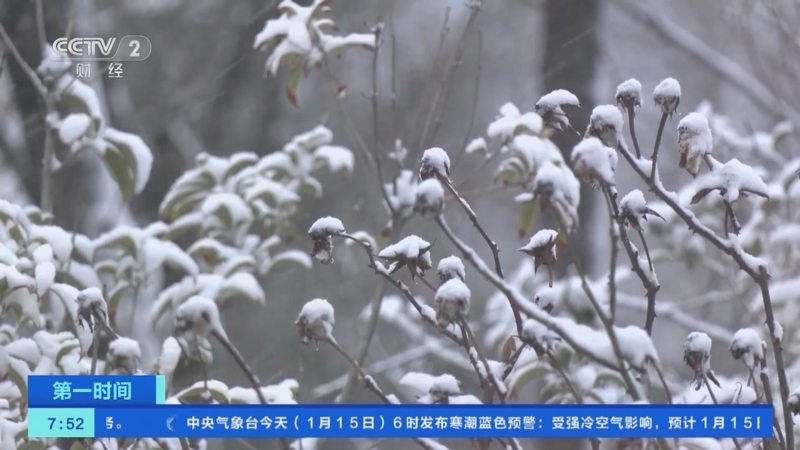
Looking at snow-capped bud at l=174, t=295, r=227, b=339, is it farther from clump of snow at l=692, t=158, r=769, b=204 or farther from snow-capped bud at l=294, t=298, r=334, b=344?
clump of snow at l=692, t=158, r=769, b=204

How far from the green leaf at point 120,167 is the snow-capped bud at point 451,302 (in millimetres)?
682

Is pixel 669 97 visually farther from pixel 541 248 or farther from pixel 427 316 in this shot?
pixel 427 316

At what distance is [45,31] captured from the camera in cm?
130

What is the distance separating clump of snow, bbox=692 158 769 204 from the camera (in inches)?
28.7

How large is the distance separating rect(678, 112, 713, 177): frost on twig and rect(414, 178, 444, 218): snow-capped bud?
252 millimetres

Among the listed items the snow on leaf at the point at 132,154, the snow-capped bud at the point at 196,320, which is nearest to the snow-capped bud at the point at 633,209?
the snow-capped bud at the point at 196,320

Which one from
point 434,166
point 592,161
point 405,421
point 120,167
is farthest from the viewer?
point 120,167

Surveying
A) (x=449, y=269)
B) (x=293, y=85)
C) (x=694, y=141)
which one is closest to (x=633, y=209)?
(x=694, y=141)

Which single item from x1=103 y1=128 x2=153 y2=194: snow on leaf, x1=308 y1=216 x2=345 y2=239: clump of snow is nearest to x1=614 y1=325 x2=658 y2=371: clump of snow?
x1=308 y1=216 x2=345 y2=239: clump of snow

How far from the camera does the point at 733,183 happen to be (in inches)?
28.9

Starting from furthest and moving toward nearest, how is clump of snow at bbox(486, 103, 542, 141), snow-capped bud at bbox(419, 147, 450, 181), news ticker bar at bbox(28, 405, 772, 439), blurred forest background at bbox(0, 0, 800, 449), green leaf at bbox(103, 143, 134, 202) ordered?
1. blurred forest background at bbox(0, 0, 800, 449)
2. green leaf at bbox(103, 143, 134, 202)
3. clump of snow at bbox(486, 103, 542, 141)
4. news ticker bar at bbox(28, 405, 772, 439)
5. snow-capped bud at bbox(419, 147, 450, 181)

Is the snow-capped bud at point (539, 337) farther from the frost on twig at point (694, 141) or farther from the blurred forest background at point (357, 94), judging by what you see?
the blurred forest background at point (357, 94)

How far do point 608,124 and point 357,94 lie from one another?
86.3 inches

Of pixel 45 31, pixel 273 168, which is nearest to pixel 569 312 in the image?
pixel 273 168
